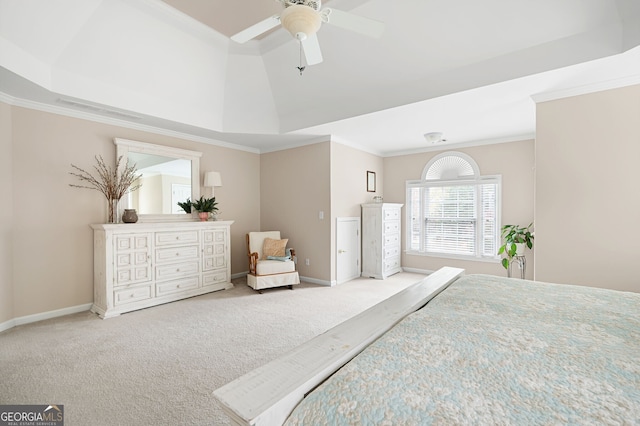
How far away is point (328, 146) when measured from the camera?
16.1 ft

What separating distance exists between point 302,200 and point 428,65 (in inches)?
117

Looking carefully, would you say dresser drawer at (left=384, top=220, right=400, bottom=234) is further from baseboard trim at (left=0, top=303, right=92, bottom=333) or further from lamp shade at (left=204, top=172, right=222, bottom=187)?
baseboard trim at (left=0, top=303, right=92, bottom=333)

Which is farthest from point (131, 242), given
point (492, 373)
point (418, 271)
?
point (418, 271)

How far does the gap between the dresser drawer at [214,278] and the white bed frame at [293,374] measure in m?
3.70

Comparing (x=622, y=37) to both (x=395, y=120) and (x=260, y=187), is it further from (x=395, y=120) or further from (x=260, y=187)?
(x=260, y=187)

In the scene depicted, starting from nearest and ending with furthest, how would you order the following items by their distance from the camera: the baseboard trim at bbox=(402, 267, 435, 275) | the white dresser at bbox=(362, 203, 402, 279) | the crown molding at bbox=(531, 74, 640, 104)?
the crown molding at bbox=(531, 74, 640, 104) → the white dresser at bbox=(362, 203, 402, 279) → the baseboard trim at bbox=(402, 267, 435, 275)

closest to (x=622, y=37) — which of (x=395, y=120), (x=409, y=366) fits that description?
(x=395, y=120)

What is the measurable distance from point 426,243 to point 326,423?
561cm

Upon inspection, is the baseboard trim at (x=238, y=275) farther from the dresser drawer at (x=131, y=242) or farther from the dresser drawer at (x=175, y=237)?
the dresser drawer at (x=131, y=242)

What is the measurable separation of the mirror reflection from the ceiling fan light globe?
11.0 ft

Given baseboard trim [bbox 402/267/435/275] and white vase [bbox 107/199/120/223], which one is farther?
baseboard trim [bbox 402/267/435/275]

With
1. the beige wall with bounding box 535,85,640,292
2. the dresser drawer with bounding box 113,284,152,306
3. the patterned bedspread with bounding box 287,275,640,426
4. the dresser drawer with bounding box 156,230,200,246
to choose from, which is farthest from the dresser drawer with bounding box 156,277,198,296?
the beige wall with bounding box 535,85,640,292

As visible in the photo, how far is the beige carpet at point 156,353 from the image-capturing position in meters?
1.89

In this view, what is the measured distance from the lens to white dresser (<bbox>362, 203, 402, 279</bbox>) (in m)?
5.38
